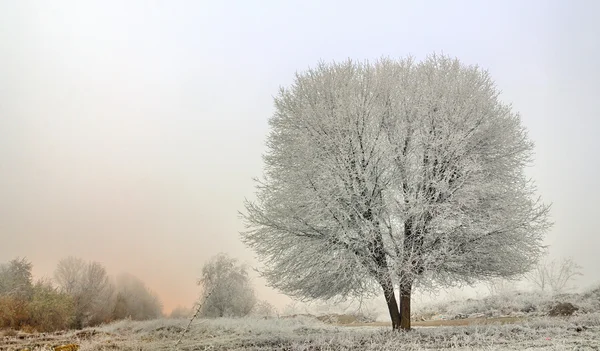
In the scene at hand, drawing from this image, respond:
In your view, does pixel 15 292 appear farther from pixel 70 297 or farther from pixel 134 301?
pixel 134 301

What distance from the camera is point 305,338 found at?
984cm

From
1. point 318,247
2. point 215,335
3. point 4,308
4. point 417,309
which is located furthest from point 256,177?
point 417,309

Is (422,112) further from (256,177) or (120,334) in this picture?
(120,334)

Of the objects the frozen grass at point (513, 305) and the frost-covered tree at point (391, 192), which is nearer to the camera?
the frost-covered tree at point (391, 192)

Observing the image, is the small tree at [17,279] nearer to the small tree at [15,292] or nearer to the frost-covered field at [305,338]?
the small tree at [15,292]

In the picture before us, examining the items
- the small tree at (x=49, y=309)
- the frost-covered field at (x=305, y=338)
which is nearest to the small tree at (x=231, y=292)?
the frost-covered field at (x=305, y=338)

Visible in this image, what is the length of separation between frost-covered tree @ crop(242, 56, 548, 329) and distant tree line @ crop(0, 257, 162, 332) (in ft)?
10.1

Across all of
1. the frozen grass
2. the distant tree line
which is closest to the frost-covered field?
the distant tree line

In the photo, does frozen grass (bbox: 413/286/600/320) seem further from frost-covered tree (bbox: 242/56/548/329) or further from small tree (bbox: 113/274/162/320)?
small tree (bbox: 113/274/162/320)

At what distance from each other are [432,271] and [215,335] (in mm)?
5139

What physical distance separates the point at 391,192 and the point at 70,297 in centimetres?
734

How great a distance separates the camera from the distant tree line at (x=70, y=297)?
26.3 feet

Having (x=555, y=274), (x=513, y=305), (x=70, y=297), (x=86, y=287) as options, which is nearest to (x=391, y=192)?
(x=86, y=287)

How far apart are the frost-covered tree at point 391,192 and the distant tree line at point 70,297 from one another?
10.1 ft
